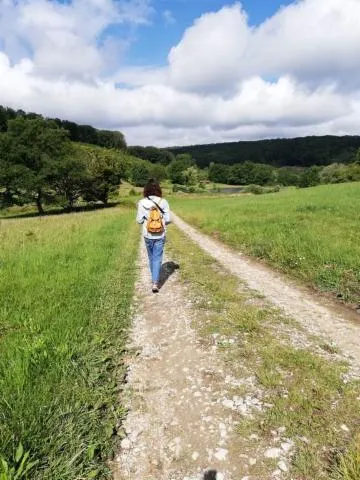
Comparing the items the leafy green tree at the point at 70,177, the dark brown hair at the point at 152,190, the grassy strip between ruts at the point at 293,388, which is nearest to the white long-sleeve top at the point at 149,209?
the dark brown hair at the point at 152,190

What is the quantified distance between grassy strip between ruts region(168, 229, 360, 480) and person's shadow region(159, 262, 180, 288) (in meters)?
2.41

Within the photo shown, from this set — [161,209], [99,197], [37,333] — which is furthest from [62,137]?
[37,333]

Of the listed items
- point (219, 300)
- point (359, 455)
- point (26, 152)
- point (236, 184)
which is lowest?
point (236, 184)

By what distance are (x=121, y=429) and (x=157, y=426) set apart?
0.39 metres

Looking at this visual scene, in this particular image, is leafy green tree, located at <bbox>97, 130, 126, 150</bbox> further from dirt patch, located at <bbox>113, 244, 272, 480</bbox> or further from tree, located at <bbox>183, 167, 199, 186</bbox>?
dirt patch, located at <bbox>113, 244, 272, 480</bbox>

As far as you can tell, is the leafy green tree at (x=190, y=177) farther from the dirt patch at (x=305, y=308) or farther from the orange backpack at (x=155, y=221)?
the orange backpack at (x=155, y=221)

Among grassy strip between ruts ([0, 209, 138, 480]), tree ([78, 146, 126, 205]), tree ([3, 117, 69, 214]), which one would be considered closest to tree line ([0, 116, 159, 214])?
tree ([3, 117, 69, 214])

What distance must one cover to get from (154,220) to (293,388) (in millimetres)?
5830

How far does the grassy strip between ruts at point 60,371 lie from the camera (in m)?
3.20

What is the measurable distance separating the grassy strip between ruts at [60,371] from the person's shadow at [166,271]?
97 centimetres

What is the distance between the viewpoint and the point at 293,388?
420 centimetres

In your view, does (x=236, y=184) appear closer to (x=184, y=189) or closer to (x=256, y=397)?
(x=184, y=189)

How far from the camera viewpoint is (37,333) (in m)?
5.65

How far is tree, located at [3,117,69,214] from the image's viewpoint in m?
47.0
